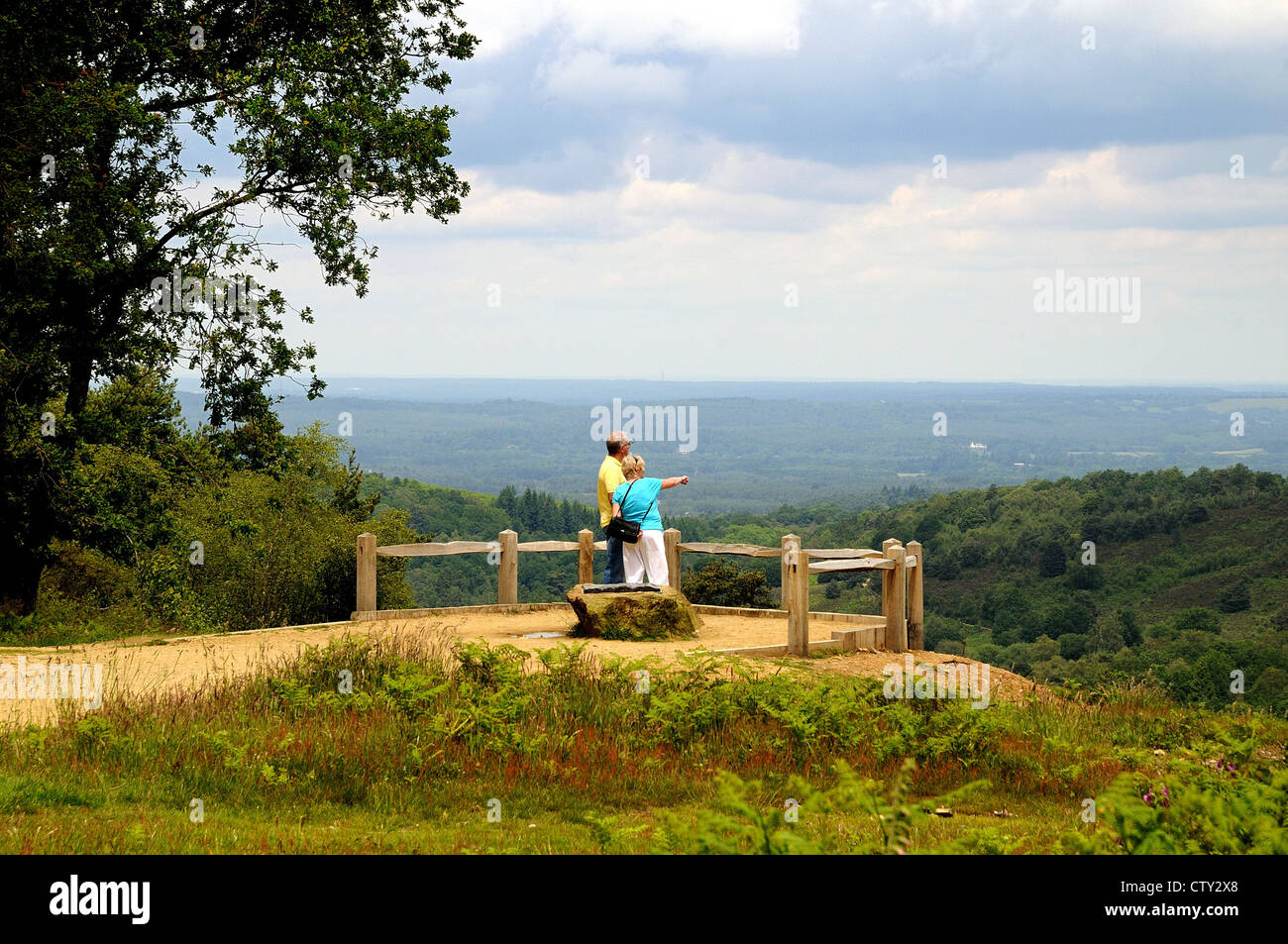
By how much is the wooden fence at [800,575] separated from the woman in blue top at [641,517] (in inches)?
27.4

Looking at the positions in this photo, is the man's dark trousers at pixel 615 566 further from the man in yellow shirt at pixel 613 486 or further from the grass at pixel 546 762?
the grass at pixel 546 762

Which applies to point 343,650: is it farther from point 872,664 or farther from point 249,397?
point 249,397

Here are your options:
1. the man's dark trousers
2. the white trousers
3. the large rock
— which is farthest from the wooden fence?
the large rock

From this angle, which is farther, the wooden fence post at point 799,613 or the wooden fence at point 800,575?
the wooden fence at point 800,575

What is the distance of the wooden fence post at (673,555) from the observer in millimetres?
19094

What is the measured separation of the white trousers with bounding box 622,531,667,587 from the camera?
55.7ft

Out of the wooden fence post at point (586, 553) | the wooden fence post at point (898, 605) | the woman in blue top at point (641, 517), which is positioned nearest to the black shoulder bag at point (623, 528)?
the woman in blue top at point (641, 517)

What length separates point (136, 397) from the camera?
2772cm

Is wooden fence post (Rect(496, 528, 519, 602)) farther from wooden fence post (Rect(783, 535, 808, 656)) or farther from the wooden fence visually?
wooden fence post (Rect(783, 535, 808, 656))

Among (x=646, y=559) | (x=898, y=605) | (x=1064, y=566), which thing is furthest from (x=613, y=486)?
(x=1064, y=566)

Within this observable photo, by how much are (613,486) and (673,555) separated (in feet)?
9.39

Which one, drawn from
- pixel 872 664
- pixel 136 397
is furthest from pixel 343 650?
pixel 136 397

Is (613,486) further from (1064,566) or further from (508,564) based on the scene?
(1064,566)

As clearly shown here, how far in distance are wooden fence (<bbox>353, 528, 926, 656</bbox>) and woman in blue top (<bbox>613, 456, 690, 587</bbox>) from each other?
697 mm
